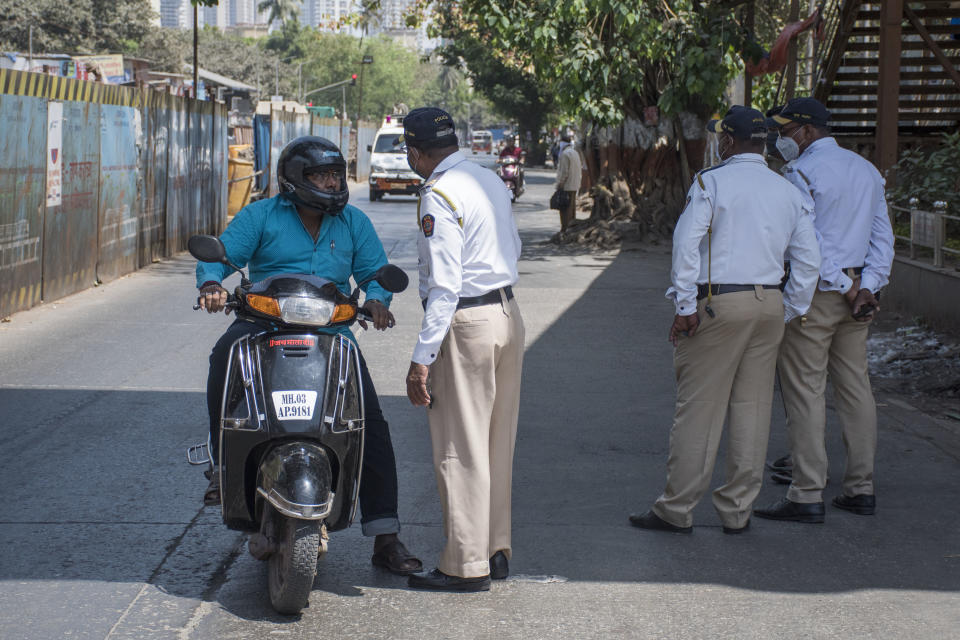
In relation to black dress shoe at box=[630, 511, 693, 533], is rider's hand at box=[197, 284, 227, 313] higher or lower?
higher

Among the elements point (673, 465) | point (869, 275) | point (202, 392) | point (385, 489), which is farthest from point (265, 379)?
point (202, 392)

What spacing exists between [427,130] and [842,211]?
2173mm

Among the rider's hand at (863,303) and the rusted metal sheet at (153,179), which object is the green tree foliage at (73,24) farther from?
the rider's hand at (863,303)

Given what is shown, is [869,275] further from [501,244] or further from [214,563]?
[214,563]

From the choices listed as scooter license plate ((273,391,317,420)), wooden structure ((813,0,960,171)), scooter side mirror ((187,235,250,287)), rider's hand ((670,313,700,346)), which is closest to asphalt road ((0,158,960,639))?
scooter license plate ((273,391,317,420))

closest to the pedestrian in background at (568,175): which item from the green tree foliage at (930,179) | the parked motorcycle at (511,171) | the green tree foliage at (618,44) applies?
the green tree foliage at (618,44)

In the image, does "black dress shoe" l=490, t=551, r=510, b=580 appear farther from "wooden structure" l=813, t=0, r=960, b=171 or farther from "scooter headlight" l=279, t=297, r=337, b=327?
"wooden structure" l=813, t=0, r=960, b=171

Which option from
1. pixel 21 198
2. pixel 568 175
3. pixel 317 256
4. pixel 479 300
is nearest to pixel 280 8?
pixel 568 175

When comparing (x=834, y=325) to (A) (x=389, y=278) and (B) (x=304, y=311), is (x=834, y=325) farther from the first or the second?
(B) (x=304, y=311)

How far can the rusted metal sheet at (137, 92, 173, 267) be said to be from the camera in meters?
15.7

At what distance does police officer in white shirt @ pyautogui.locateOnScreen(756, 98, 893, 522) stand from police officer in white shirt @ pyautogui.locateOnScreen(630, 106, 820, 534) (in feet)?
0.99

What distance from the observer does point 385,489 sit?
4703mm

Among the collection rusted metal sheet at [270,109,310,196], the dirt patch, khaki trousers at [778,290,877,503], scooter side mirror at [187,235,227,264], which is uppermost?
rusted metal sheet at [270,109,310,196]

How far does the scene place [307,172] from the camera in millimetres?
4598
